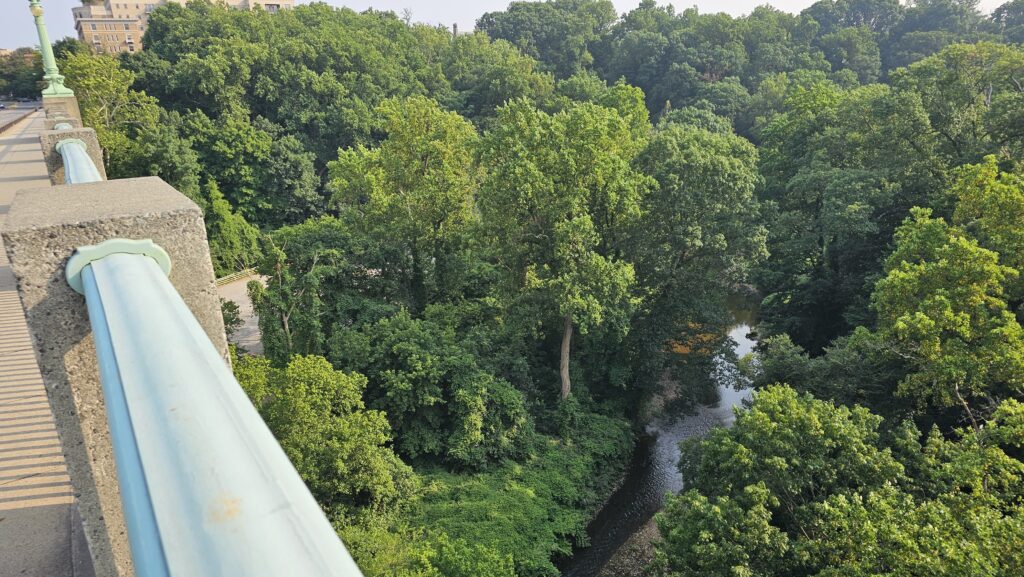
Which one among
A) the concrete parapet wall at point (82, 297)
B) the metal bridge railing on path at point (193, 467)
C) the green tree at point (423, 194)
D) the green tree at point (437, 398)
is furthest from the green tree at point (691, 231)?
the metal bridge railing on path at point (193, 467)

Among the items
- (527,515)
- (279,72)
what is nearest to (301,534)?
(527,515)

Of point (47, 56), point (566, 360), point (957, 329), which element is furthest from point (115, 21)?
point (957, 329)

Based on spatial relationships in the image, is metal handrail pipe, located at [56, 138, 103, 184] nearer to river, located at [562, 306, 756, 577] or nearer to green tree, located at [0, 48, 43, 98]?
river, located at [562, 306, 756, 577]

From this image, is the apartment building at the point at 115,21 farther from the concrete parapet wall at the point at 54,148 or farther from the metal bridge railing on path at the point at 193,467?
the metal bridge railing on path at the point at 193,467

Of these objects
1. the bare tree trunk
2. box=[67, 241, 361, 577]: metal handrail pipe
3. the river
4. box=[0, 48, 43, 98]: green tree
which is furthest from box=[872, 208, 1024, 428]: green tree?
box=[0, 48, 43, 98]: green tree

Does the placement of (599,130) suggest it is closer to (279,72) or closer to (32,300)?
(32,300)

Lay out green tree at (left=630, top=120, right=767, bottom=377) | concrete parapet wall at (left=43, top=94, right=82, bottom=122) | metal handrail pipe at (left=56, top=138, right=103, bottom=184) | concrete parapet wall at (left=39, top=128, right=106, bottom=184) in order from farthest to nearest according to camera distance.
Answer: green tree at (left=630, top=120, right=767, bottom=377)
concrete parapet wall at (left=43, top=94, right=82, bottom=122)
concrete parapet wall at (left=39, top=128, right=106, bottom=184)
metal handrail pipe at (left=56, top=138, right=103, bottom=184)
